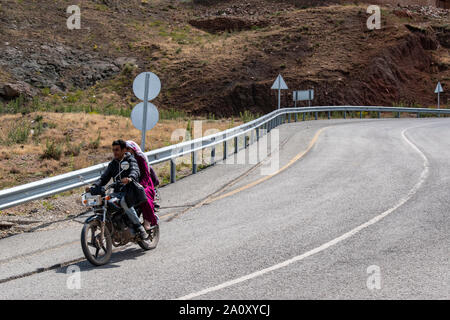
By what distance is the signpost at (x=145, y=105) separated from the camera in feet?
40.3

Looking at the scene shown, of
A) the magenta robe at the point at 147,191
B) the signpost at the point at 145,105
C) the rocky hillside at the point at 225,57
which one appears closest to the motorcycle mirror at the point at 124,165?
the magenta robe at the point at 147,191

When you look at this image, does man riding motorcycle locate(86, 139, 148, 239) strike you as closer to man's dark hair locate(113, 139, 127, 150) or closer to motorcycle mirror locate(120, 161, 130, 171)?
man's dark hair locate(113, 139, 127, 150)

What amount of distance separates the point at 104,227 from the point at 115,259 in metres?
0.57

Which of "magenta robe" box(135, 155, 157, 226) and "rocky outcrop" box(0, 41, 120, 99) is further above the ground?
"rocky outcrop" box(0, 41, 120, 99)

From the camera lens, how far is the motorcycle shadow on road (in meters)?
6.52

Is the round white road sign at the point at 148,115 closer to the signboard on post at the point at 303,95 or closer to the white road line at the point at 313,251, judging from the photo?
the white road line at the point at 313,251

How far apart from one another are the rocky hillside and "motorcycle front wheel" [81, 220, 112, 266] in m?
35.4

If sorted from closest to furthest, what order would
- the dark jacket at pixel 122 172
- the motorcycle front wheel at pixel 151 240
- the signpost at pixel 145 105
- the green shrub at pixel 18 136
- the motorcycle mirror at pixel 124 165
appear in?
the motorcycle mirror at pixel 124 165 < the dark jacket at pixel 122 172 < the motorcycle front wheel at pixel 151 240 < the signpost at pixel 145 105 < the green shrub at pixel 18 136

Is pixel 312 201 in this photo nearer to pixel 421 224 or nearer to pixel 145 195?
pixel 421 224

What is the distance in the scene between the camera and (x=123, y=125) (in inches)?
1021

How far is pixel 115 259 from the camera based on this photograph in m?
6.95

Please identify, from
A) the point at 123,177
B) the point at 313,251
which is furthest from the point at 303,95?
the point at 123,177

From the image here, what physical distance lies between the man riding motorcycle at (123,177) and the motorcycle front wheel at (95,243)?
1.29ft

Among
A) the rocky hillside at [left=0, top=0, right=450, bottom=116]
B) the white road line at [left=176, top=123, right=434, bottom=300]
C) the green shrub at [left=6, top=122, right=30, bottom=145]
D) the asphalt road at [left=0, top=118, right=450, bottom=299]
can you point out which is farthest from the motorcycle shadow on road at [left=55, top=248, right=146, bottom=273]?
the rocky hillside at [left=0, top=0, right=450, bottom=116]
